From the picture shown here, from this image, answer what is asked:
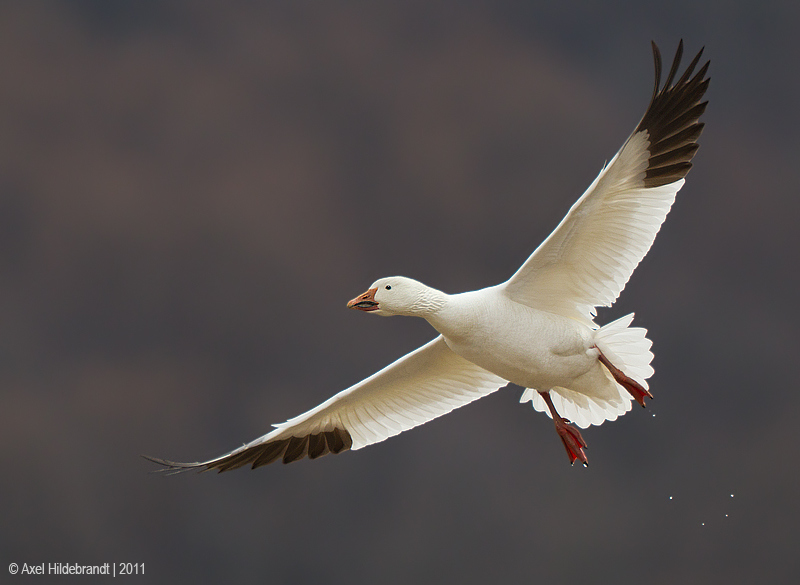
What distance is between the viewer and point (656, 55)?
5.90 meters

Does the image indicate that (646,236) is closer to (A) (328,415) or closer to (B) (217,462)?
(A) (328,415)

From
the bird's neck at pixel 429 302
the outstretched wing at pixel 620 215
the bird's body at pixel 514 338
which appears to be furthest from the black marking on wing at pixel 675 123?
the bird's neck at pixel 429 302

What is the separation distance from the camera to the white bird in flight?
6.26m

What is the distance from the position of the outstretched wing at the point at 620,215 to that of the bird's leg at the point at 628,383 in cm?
37

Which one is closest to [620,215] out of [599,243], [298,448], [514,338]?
[599,243]

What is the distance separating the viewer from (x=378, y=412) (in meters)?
7.66

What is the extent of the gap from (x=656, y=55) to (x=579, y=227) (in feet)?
3.67

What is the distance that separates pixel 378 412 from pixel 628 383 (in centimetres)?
193

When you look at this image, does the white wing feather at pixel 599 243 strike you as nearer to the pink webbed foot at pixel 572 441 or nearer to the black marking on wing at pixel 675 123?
the black marking on wing at pixel 675 123

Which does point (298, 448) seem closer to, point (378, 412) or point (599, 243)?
point (378, 412)

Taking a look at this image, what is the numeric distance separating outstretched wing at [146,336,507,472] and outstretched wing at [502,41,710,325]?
978 mm

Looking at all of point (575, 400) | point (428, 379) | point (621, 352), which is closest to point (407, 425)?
point (428, 379)

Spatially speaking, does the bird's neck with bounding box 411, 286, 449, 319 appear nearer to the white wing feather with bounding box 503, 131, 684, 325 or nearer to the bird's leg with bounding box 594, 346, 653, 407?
the white wing feather with bounding box 503, 131, 684, 325

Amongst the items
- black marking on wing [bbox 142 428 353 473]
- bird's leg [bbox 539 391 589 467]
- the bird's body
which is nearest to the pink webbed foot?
bird's leg [bbox 539 391 589 467]
